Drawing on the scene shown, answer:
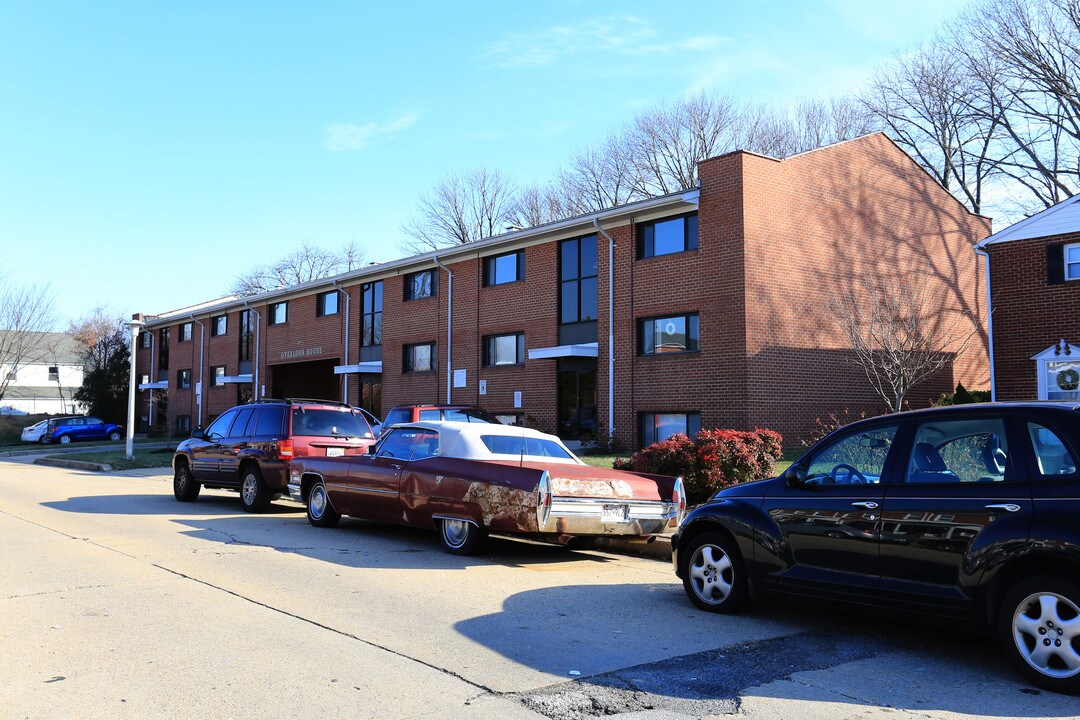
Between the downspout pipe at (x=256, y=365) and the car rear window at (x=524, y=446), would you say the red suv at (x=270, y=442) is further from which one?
the downspout pipe at (x=256, y=365)

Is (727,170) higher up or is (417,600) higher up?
(727,170)

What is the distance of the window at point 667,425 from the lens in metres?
21.4

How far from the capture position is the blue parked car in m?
45.3

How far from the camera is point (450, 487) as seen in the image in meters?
9.62

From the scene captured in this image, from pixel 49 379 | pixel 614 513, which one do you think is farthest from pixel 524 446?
→ pixel 49 379

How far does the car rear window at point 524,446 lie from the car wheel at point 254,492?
17.3ft

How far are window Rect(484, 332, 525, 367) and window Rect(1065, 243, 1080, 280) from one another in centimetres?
1400

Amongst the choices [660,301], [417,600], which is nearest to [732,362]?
[660,301]

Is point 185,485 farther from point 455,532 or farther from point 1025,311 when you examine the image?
point 1025,311

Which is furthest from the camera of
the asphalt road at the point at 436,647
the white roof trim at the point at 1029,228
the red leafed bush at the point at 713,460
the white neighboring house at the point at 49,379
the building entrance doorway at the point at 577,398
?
the white neighboring house at the point at 49,379

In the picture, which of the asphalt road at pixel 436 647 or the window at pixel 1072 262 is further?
the window at pixel 1072 262

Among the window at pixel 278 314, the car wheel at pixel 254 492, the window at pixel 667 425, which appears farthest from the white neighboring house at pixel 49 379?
the car wheel at pixel 254 492

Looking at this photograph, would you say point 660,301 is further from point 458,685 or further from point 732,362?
point 458,685

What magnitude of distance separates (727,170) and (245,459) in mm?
12924
